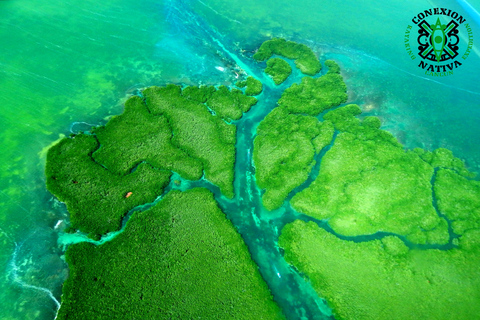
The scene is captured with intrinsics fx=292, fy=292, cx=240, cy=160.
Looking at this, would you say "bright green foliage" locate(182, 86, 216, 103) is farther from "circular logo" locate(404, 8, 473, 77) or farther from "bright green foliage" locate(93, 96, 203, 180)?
"circular logo" locate(404, 8, 473, 77)

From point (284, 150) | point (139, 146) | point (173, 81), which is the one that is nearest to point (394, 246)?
point (284, 150)

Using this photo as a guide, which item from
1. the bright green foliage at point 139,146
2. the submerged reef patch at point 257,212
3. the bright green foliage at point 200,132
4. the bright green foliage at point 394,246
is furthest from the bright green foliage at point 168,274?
the bright green foliage at point 394,246

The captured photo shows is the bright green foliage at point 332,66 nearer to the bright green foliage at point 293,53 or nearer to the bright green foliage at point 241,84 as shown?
the bright green foliage at point 293,53

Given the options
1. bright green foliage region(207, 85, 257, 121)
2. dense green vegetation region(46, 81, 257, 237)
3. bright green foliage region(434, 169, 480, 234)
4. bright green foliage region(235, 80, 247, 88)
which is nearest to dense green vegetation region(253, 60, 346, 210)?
bright green foliage region(207, 85, 257, 121)

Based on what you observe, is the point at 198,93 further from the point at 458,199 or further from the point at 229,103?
the point at 458,199

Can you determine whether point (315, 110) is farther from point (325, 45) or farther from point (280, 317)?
point (280, 317)

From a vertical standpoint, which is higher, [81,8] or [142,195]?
[81,8]

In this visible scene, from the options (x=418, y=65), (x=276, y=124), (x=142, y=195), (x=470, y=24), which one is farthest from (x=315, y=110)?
(x=470, y=24)
